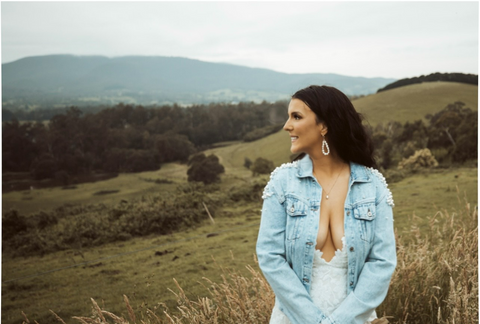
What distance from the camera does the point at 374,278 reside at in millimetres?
2115

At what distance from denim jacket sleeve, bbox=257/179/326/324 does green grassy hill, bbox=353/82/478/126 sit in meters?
19.8

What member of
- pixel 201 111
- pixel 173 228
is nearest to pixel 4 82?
pixel 201 111

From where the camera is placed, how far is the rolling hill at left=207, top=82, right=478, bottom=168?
57.9ft

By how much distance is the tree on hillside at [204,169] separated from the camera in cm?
1488

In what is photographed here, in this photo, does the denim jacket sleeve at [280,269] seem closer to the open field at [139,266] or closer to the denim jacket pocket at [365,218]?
the denim jacket pocket at [365,218]

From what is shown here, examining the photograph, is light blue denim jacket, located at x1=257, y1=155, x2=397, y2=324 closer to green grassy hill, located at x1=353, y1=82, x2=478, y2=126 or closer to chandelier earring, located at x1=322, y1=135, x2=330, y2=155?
chandelier earring, located at x1=322, y1=135, x2=330, y2=155

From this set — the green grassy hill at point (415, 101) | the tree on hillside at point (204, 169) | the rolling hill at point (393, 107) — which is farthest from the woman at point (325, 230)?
the green grassy hill at point (415, 101)

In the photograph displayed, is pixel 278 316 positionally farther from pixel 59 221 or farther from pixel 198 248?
pixel 59 221

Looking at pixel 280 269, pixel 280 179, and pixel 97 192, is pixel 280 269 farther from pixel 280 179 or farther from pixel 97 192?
pixel 97 192

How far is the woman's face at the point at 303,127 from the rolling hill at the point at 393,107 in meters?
14.7

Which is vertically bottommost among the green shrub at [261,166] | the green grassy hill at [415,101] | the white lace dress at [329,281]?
the green shrub at [261,166]

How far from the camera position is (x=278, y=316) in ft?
7.56

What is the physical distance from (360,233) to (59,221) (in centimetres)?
1135

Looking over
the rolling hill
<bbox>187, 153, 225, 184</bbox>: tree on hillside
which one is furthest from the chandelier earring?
the rolling hill
